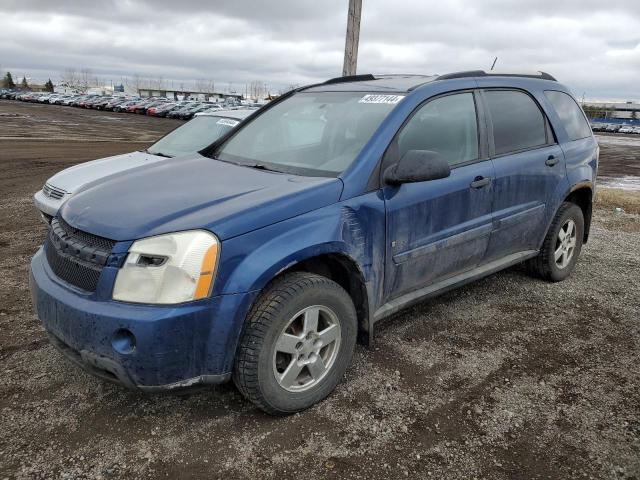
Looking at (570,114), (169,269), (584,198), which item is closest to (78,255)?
(169,269)

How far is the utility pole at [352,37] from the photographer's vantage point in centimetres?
945

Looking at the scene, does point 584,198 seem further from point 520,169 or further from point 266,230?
point 266,230

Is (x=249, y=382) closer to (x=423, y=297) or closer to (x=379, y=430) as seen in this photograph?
(x=379, y=430)

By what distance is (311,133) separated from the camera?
3639 millimetres

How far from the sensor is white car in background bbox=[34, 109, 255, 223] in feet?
17.6

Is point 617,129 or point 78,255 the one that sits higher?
point 78,255

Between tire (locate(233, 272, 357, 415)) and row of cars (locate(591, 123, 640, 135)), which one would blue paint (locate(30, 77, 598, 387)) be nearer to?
tire (locate(233, 272, 357, 415))

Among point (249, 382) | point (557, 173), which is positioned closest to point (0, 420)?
point (249, 382)

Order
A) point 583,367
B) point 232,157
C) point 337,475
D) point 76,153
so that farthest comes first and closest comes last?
point 76,153, point 232,157, point 583,367, point 337,475

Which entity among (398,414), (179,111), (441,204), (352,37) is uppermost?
(352,37)

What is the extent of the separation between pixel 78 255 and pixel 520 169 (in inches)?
123

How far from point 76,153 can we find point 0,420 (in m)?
14.2

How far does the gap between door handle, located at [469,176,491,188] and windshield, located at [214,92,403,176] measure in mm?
784

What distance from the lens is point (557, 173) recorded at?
4.46 meters
